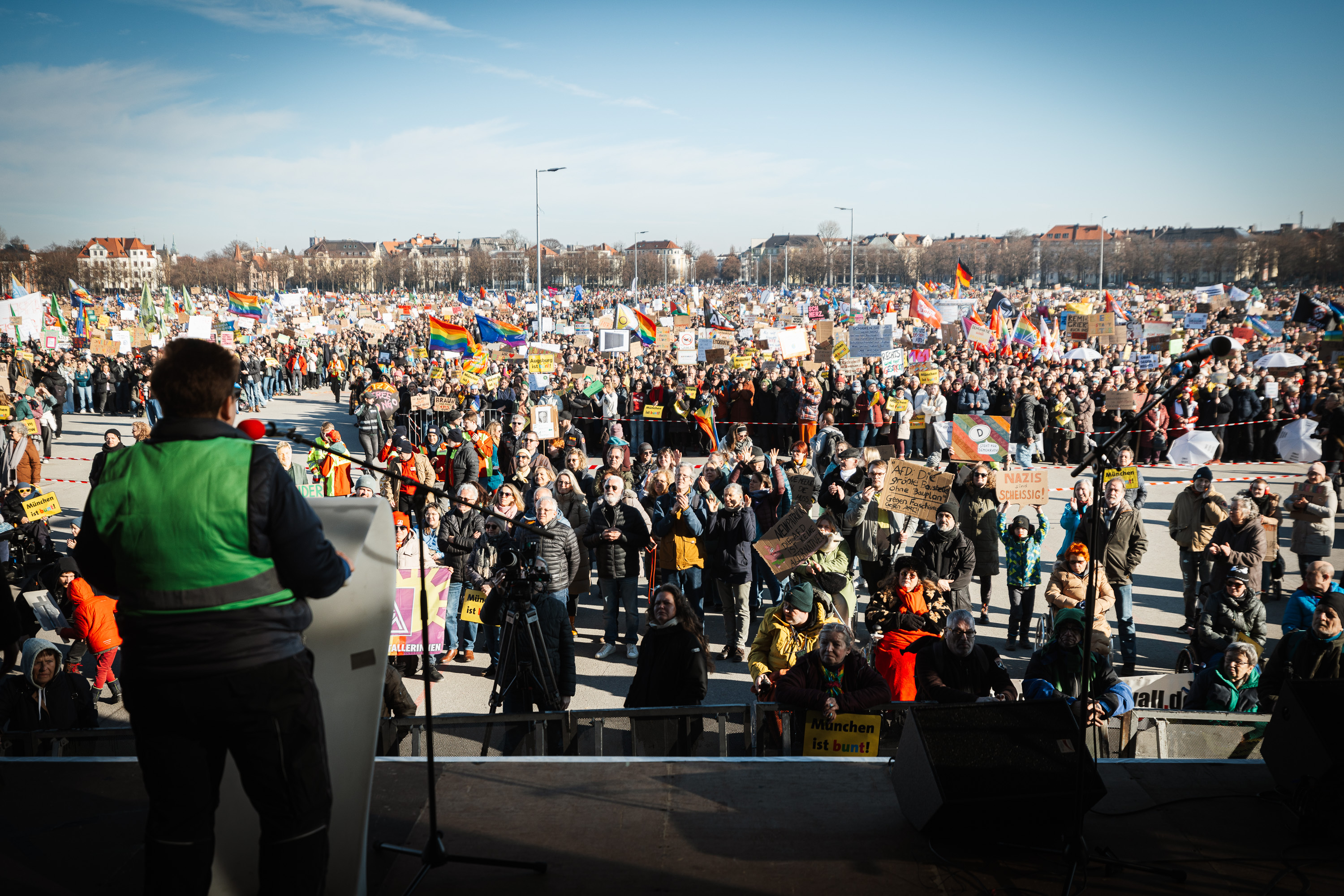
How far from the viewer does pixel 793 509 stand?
27.1 feet

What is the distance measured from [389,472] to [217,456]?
434 millimetres

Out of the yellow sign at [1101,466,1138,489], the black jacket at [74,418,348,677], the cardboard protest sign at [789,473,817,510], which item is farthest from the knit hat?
the yellow sign at [1101,466,1138,489]

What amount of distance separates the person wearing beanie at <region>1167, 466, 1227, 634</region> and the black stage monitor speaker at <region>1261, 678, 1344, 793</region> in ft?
17.1

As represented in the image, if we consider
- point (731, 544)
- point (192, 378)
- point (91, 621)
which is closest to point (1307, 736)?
point (192, 378)

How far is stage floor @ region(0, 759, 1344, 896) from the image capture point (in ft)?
10.2

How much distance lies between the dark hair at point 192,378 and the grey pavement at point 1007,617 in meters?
4.80

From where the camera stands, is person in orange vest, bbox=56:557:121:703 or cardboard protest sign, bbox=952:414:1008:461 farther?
cardboard protest sign, bbox=952:414:1008:461

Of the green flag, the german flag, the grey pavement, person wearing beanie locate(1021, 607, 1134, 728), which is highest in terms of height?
the german flag

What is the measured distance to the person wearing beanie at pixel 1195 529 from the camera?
8828 millimetres

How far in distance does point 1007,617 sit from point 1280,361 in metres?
14.1

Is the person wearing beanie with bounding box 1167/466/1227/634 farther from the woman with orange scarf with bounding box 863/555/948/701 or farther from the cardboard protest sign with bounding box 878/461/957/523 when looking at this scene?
the woman with orange scarf with bounding box 863/555/948/701

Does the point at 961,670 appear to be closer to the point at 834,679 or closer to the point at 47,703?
the point at 834,679

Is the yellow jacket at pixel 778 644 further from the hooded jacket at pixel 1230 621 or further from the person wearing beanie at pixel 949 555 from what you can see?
the hooded jacket at pixel 1230 621

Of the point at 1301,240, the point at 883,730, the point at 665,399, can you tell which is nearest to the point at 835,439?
the point at 665,399
